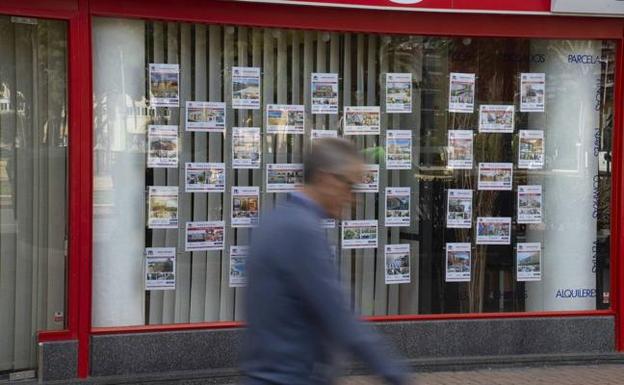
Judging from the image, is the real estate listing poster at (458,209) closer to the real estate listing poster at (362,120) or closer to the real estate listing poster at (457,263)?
the real estate listing poster at (457,263)

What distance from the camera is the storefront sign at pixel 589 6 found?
22.1ft

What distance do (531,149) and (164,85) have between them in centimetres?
325

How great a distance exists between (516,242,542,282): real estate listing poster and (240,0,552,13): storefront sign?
81.3 inches

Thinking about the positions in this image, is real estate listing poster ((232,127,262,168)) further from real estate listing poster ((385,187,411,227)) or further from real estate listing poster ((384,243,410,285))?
real estate listing poster ((384,243,410,285))

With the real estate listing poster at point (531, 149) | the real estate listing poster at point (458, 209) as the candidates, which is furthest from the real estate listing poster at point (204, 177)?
the real estate listing poster at point (531, 149)

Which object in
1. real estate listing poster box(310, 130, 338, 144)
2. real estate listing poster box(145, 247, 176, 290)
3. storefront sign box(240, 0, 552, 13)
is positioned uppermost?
storefront sign box(240, 0, 552, 13)

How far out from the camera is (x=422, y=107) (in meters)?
7.13

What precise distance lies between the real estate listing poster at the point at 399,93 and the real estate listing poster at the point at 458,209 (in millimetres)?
847

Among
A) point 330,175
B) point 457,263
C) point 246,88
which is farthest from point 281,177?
point 330,175

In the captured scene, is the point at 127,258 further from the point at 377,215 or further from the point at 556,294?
the point at 556,294

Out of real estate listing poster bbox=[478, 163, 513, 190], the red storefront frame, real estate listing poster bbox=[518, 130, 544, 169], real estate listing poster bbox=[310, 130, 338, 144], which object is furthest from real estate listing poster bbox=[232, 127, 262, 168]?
real estate listing poster bbox=[518, 130, 544, 169]

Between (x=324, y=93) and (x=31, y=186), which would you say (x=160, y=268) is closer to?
(x=31, y=186)

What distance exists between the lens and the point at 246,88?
264 inches

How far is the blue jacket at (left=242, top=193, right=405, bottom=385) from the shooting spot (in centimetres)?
258
